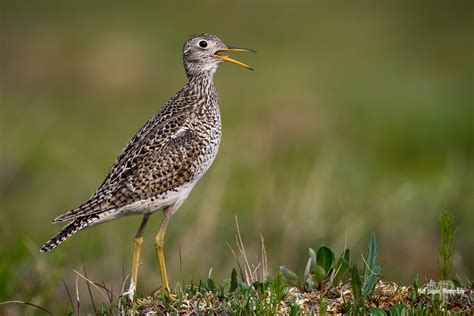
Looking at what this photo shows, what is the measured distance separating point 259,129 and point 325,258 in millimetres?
9070

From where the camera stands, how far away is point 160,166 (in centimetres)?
856

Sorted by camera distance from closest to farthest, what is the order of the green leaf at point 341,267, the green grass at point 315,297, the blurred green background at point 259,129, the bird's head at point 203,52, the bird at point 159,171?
1. the green grass at point 315,297
2. the green leaf at point 341,267
3. the bird at point 159,171
4. the bird's head at point 203,52
5. the blurred green background at point 259,129

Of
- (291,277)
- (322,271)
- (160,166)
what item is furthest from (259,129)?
(322,271)

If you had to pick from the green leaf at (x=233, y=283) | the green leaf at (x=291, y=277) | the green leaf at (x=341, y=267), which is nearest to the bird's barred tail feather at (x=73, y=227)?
the green leaf at (x=233, y=283)

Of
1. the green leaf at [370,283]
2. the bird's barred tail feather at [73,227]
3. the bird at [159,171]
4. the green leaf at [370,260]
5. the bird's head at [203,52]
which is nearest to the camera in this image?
the green leaf at [370,283]

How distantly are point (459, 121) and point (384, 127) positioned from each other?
1.42m

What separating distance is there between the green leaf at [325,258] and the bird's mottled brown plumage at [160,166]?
1533 mm

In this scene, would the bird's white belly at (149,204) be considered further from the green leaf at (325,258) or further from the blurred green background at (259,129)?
the green leaf at (325,258)

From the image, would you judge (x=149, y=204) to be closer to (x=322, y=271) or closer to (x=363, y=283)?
(x=322, y=271)

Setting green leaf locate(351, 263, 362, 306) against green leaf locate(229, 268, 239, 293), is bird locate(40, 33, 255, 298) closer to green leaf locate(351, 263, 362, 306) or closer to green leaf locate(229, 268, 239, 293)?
green leaf locate(229, 268, 239, 293)

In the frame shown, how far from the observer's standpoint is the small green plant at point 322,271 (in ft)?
24.3

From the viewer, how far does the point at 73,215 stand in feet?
27.2

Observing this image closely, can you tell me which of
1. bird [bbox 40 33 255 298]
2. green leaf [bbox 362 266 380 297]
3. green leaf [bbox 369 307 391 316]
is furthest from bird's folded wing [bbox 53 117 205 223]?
green leaf [bbox 369 307 391 316]

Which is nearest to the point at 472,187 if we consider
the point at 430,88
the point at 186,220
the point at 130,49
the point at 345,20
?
the point at 186,220
